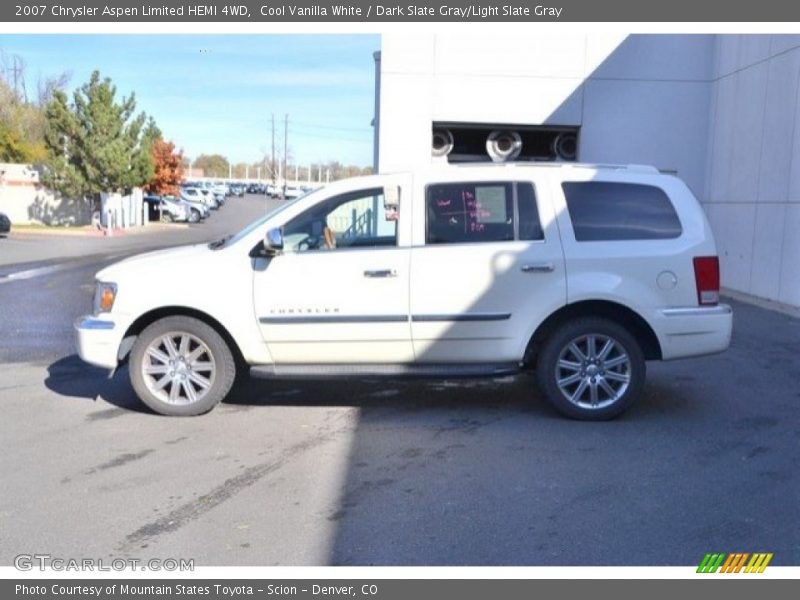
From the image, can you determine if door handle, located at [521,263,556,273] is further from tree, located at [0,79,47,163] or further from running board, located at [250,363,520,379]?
tree, located at [0,79,47,163]

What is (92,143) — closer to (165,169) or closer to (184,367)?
(165,169)

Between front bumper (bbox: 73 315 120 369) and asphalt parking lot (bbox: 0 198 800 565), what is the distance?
1.63 feet

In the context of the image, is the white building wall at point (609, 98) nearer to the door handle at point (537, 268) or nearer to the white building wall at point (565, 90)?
the white building wall at point (565, 90)

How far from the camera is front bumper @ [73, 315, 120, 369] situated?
22.2 feet

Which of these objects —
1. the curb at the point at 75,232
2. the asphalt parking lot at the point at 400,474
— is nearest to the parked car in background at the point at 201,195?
the curb at the point at 75,232

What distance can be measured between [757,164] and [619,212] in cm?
911

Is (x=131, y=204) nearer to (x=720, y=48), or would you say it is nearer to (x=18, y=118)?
(x=18, y=118)

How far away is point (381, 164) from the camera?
16.3 meters

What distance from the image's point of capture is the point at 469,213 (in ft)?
22.4

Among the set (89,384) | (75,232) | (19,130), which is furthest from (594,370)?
(19,130)

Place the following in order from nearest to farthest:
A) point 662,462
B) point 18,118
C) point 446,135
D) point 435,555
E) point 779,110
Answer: point 435,555
point 662,462
point 779,110
point 446,135
point 18,118

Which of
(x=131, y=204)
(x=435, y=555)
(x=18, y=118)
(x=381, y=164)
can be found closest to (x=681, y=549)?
(x=435, y=555)

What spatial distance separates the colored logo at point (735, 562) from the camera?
420 cm

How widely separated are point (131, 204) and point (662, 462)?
3955 centimetres
